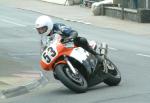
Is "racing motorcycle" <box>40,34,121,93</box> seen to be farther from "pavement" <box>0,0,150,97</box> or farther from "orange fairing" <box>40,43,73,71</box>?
"pavement" <box>0,0,150,97</box>

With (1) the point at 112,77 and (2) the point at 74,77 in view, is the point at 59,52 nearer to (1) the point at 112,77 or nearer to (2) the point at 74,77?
(2) the point at 74,77

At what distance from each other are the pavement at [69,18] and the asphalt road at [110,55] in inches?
24.7

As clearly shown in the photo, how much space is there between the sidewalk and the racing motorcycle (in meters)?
16.2

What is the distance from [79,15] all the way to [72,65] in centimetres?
2810

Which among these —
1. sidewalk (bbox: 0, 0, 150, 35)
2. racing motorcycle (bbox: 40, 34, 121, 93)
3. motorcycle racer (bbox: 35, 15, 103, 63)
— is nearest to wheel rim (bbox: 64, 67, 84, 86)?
racing motorcycle (bbox: 40, 34, 121, 93)

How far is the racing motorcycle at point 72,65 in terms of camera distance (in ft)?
39.8

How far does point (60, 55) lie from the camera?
12.3 m

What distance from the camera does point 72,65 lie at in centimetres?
1239

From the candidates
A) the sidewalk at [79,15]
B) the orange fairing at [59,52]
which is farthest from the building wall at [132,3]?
the orange fairing at [59,52]

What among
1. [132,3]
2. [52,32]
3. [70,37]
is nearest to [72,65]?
[70,37]

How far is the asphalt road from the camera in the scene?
11.7 metres

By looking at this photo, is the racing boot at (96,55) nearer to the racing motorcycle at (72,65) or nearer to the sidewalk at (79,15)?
the racing motorcycle at (72,65)

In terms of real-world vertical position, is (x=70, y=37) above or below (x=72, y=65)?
above

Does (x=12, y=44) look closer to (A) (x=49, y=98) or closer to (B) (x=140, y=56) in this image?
(B) (x=140, y=56)
